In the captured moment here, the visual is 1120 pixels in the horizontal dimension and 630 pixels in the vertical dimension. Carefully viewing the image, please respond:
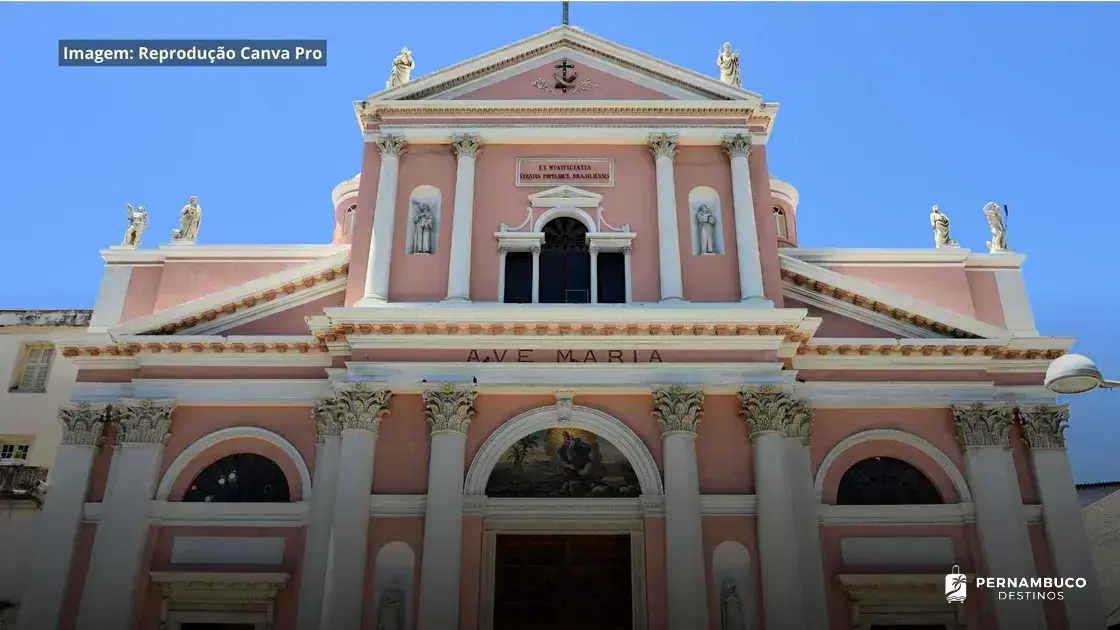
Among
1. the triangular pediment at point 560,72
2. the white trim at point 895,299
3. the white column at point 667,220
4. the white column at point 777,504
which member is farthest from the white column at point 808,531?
the triangular pediment at point 560,72

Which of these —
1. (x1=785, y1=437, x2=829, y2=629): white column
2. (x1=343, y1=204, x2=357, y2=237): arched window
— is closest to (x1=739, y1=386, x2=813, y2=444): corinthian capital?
(x1=785, y1=437, x2=829, y2=629): white column

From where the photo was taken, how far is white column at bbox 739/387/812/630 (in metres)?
16.9

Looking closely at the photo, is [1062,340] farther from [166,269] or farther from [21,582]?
[21,582]

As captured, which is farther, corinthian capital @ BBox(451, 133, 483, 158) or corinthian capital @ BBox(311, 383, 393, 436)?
corinthian capital @ BBox(451, 133, 483, 158)

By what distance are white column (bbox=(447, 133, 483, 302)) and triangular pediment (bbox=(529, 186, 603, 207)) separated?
4.70ft

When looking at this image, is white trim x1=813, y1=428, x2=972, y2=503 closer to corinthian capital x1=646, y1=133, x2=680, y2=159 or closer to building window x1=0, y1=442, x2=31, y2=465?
corinthian capital x1=646, y1=133, x2=680, y2=159

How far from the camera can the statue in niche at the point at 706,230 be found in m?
20.8

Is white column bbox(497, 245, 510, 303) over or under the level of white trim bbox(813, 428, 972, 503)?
over

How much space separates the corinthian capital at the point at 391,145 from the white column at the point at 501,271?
3343mm

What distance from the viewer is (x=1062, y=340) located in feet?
65.8

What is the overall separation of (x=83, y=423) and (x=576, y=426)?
10188 millimetres

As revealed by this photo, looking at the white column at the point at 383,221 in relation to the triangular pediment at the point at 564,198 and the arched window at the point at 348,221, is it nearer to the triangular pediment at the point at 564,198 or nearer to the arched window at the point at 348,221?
the triangular pediment at the point at 564,198

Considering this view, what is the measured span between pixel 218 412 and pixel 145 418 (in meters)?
1.40

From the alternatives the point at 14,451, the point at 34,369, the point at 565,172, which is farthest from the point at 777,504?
the point at 34,369
